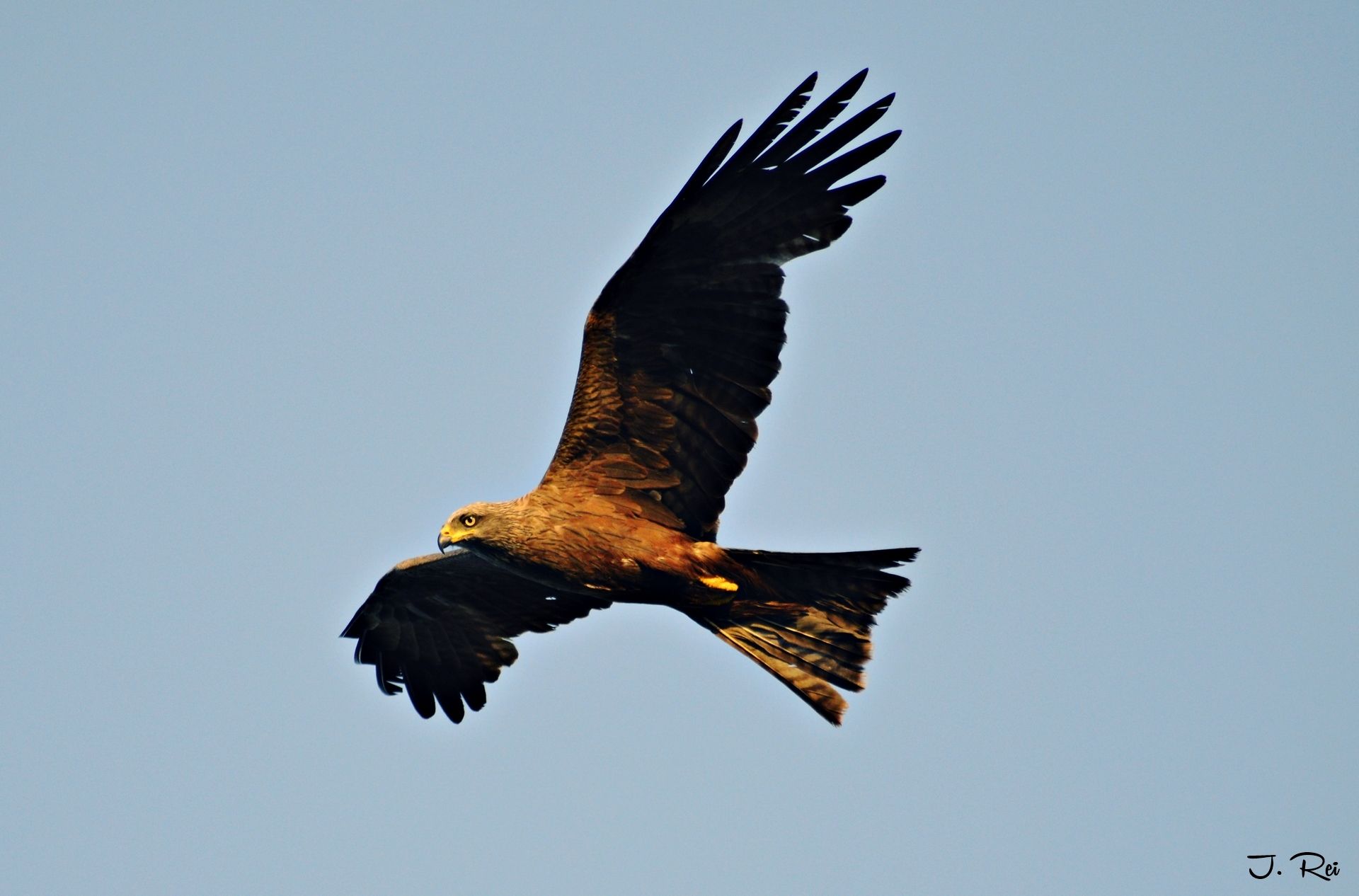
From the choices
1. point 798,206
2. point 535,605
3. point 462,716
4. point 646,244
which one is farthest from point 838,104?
point 462,716

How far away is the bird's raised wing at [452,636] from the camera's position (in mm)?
13305

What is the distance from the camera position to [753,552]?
11289mm

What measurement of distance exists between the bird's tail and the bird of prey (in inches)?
0.4

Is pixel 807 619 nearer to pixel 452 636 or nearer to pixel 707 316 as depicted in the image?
pixel 707 316

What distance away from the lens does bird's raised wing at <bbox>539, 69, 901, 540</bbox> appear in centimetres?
1085

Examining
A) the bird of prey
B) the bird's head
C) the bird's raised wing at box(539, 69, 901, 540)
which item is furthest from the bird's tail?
the bird's head

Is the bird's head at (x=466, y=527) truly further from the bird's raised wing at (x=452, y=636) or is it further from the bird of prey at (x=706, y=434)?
the bird's raised wing at (x=452, y=636)

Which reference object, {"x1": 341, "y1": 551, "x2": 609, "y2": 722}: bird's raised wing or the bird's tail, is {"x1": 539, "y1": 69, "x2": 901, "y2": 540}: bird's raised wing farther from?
{"x1": 341, "y1": 551, "x2": 609, "y2": 722}: bird's raised wing

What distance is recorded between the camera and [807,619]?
38.1ft

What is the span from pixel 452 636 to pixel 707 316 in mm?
3760

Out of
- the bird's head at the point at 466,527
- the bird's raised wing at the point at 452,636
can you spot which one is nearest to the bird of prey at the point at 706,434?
the bird's head at the point at 466,527

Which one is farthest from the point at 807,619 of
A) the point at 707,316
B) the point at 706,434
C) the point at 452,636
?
the point at 452,636

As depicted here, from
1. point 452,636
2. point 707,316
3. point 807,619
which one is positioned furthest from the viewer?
point 452,636

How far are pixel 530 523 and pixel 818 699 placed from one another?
2.25 metres
